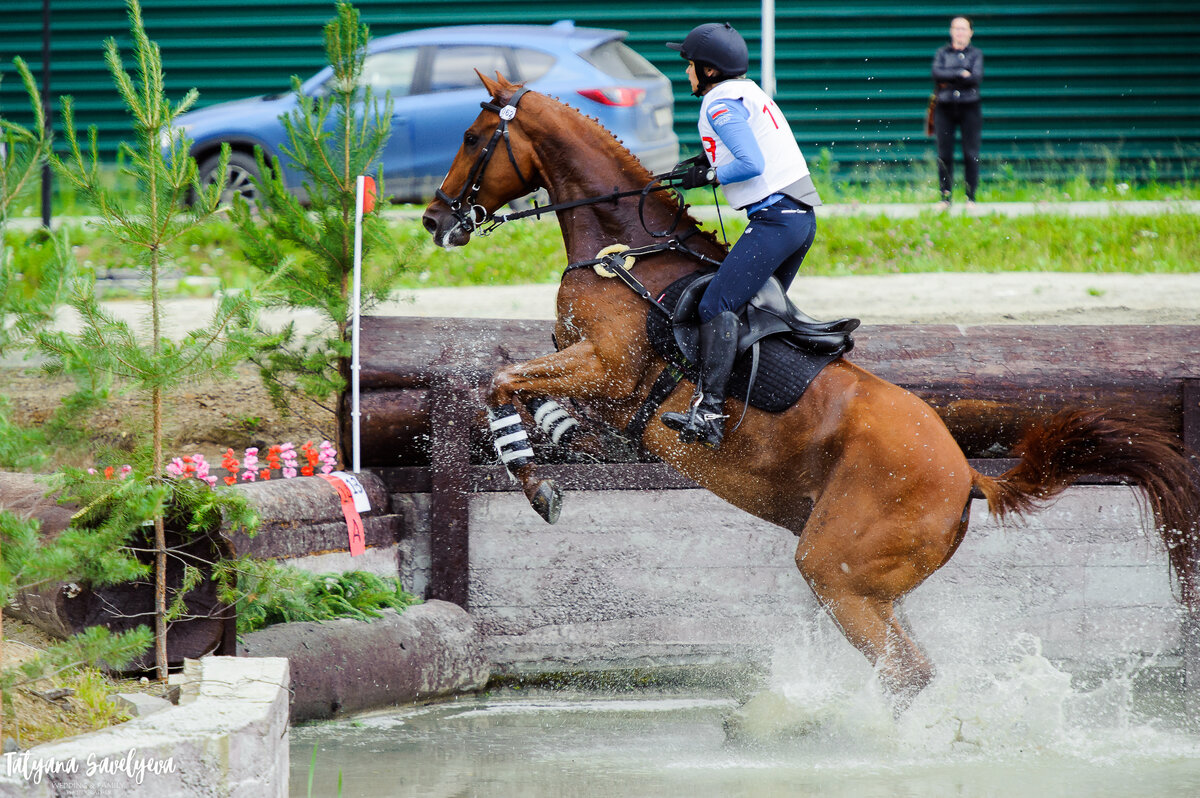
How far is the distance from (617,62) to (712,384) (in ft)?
25.1

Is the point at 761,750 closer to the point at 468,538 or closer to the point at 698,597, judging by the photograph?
the point at 698,597

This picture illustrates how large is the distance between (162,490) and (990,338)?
390 centimetres

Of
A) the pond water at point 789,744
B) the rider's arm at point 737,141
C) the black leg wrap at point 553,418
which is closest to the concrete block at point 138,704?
the pond water at point 789,744

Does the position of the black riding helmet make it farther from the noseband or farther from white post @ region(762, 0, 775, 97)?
white post @ region(762, 0, 775, 97)

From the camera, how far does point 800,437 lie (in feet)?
15.4

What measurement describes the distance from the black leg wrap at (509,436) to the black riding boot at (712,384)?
560 millimetres

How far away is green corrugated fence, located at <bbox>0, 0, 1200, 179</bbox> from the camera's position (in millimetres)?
13852

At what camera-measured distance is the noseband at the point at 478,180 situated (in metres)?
4.99

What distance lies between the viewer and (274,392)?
587 centimetres

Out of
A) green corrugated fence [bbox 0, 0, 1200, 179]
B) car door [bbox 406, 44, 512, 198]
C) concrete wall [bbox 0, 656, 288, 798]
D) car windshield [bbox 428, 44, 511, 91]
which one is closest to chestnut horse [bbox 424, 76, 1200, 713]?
concrete wall [bbox 0, 656, 288, 798]

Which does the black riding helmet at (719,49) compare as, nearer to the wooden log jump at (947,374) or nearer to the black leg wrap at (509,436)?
the black leg wrap at (509,436)

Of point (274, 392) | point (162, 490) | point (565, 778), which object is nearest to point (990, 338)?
point (565, 778)

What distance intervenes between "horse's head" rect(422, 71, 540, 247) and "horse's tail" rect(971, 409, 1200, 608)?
217cm

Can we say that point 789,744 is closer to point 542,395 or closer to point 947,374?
point 542,395
